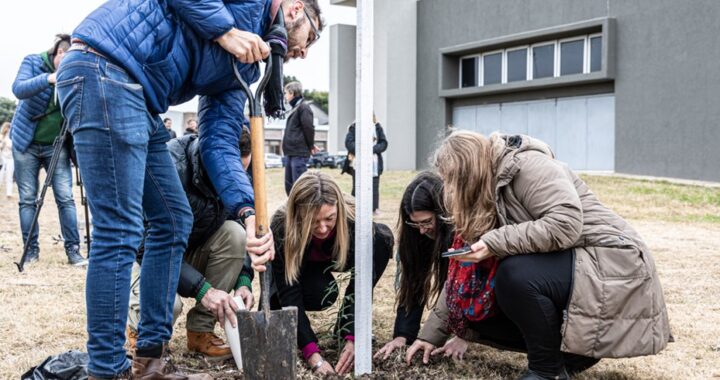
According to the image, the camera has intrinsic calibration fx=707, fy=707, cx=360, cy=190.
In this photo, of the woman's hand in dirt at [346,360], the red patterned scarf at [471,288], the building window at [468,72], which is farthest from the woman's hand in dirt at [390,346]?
the building window at [468,72]

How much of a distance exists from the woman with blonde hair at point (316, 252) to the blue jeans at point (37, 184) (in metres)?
2.96

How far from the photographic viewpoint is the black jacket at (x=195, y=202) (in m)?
2.97

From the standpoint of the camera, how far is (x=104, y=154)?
2129 mm

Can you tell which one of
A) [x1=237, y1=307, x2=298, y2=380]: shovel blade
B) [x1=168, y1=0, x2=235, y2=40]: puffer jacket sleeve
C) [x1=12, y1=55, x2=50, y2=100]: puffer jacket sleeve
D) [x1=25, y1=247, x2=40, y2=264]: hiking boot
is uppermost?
[x1=12, y1=55, x2=50, y2=100]: puffer jacket sleeve

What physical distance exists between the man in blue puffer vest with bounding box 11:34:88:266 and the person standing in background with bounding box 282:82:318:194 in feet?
11.2

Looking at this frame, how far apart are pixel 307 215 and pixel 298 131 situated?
5.80m

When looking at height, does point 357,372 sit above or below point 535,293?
below

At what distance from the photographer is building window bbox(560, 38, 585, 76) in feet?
63.4

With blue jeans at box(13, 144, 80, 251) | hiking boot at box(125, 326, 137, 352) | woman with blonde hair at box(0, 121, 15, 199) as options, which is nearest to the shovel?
hiking boot at box(125, 326, 137, 352)

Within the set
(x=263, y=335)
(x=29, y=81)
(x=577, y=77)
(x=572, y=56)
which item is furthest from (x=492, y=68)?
(x=263, y=335)

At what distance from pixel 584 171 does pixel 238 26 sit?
18.3 m

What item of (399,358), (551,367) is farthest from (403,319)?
(551,367)

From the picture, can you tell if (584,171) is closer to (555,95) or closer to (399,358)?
(555,95)

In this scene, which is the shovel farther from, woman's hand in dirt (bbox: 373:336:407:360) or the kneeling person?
woman's hand in dirt (bbox: 373:336:407:360)
